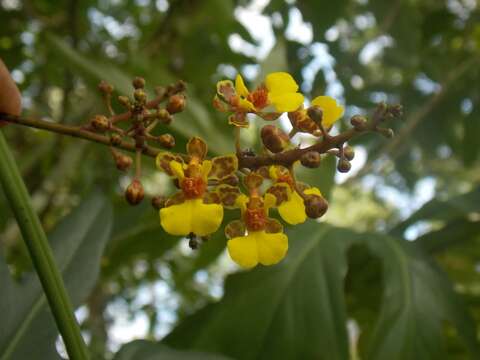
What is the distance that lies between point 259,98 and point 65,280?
1.79 ft

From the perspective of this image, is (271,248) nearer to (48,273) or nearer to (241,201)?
(241,201)

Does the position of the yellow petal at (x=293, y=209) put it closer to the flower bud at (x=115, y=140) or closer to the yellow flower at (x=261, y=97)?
the yellow flower at (x=261, y=97)

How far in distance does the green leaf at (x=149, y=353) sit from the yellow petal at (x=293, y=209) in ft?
1.12

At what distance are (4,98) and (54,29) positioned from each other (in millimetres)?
1760

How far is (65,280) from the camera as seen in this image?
3.31 ft

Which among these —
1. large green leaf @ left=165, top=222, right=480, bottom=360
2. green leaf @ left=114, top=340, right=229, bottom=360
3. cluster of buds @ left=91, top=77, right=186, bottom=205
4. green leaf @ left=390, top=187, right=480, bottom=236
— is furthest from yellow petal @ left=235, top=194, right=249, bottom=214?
green leaf @ left=390, top=187, right=480, bottom=236

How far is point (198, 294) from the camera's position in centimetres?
312

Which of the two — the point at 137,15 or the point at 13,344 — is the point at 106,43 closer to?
the point at 137,15

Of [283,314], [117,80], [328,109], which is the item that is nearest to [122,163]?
[328,109]

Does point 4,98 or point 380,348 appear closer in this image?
point 4,98

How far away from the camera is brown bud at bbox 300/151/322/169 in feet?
1.97

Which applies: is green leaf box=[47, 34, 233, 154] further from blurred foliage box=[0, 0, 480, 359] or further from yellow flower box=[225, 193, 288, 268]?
yellow flower box=[225, 193, 288, 268]

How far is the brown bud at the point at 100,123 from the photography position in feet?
2.16

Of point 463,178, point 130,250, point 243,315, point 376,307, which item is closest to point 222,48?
point 130,250
